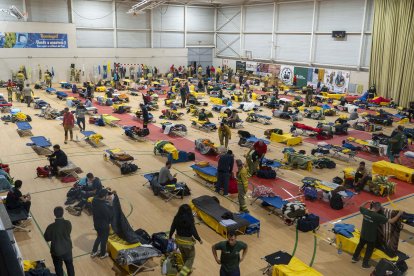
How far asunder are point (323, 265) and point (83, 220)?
6.84 metres

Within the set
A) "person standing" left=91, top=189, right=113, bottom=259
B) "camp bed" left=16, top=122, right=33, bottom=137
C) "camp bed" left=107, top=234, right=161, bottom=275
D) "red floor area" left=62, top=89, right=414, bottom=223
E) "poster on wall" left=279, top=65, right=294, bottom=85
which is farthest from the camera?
"poster on wall" left=279, top=65, right=294, bottom=85

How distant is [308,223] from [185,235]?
14.8 ft

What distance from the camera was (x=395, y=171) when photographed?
612 inches

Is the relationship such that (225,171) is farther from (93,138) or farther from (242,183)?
(93,138)

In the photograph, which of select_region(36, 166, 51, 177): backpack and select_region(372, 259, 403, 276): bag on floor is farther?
select_region(36, 166, 51, 177): backpack

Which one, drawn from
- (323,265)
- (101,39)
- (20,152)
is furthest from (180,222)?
(101,39)

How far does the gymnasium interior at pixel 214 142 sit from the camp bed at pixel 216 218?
70 mm

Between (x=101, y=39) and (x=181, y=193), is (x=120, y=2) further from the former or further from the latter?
(x=181, y=193)

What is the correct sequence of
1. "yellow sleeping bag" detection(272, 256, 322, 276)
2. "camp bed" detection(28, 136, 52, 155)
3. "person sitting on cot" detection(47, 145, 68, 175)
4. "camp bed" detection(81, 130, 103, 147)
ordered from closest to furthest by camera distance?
"yellow sleeping bag" detection(272, 256, 322, 276) → "person sitting on cot" detection(47, 145, 68, 175) → "camp bed" detection(28, 136, 52, 155) → "camp bed" detection(81, 130, 103, 147)

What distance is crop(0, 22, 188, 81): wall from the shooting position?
37.6 meters

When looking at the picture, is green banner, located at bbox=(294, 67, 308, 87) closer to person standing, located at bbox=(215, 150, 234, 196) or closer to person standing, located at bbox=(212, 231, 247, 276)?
person standing, located at bbox=(215, 150, 234, 196)

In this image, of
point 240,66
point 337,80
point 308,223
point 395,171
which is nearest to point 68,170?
point 308,223

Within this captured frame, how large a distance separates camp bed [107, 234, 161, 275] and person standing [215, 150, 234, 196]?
184 inches

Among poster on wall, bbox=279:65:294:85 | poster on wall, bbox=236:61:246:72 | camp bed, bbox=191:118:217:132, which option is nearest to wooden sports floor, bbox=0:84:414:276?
camp bed, bbox=191:118:217:132
